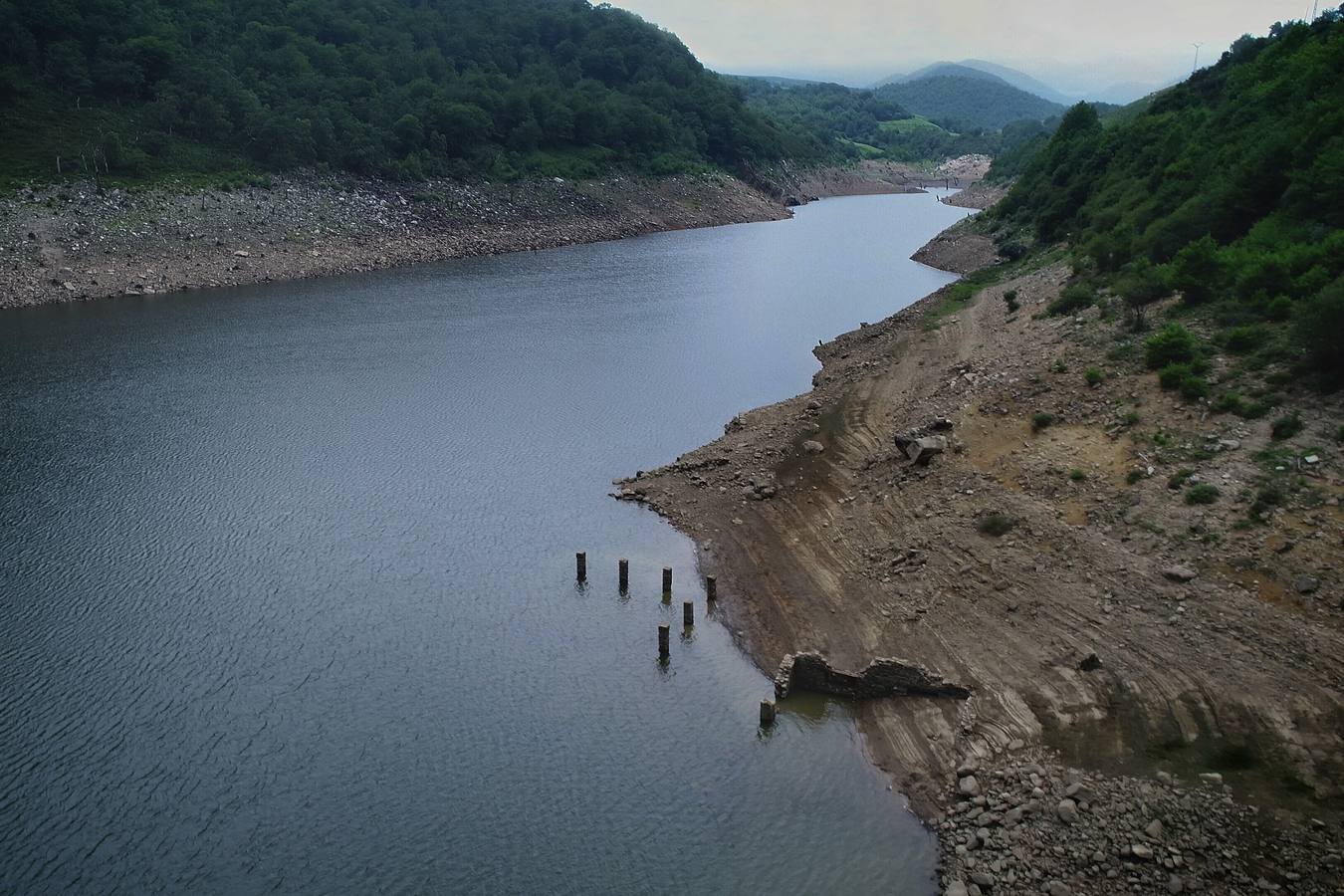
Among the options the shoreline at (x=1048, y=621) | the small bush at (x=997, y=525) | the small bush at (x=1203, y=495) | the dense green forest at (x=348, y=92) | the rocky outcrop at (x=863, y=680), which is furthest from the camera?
the dense green forest at (x=348, y=92)

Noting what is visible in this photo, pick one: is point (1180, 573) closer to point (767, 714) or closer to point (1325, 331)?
point (1325, 331)

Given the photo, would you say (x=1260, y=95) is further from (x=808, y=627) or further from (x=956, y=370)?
(x=808, y=627)

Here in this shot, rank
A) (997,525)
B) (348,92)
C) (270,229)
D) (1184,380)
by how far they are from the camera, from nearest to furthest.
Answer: (997,525)
(1184,380)
(270,229)
(348,92)

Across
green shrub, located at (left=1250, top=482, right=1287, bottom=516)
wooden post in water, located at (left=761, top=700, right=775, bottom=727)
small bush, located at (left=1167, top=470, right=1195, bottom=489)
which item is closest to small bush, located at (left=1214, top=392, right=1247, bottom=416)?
small bush, located at (left=1167, top=470, right=1195, bottom=489)

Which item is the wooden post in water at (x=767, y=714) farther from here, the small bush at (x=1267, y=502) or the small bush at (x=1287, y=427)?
the small bush at (x=1287, y=427)

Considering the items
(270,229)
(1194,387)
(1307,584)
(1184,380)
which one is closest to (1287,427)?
(1194,387)

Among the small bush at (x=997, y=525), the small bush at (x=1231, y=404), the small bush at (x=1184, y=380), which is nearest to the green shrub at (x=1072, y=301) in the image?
the small bush at (x=1184, y=380)
